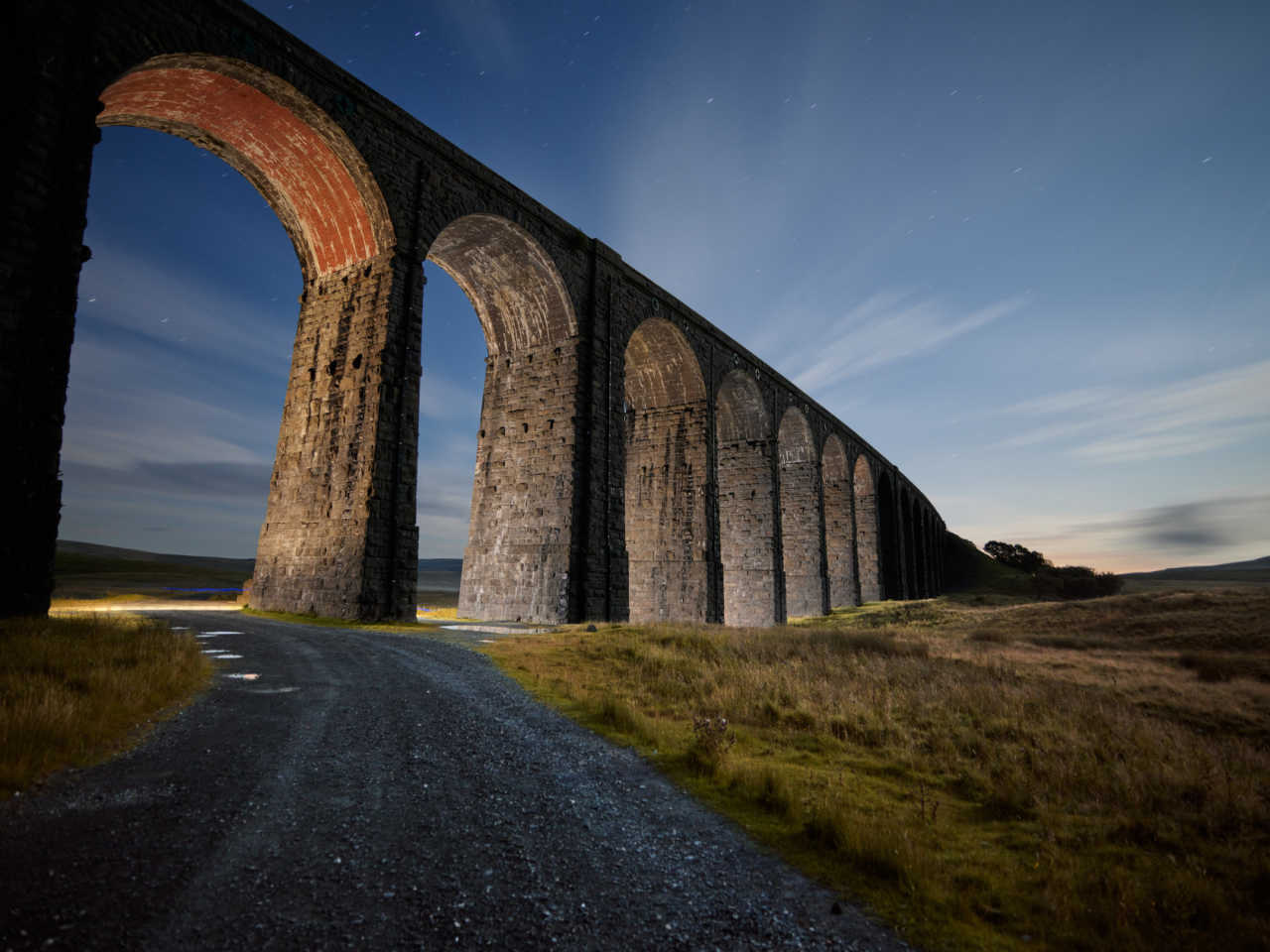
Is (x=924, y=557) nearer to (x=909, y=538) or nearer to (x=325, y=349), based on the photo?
(x=909, y=538)

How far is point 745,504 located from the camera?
27203 mm

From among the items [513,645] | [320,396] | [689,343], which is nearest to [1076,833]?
[513,645]

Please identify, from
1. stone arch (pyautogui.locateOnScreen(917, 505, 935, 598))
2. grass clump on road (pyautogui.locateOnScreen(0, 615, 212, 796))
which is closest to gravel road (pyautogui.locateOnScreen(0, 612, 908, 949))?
grass clump on road (pyautogui.locateOnScreen(0, 615, 212, 796))

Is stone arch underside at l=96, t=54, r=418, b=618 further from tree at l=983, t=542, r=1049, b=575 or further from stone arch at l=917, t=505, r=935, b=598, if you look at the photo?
tree at l=983, t=542, r=1049, b=575

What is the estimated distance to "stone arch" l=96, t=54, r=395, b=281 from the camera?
11422mm

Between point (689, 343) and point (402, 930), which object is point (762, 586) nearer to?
point (689, 343)

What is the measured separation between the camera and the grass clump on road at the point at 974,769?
3018 millimetres

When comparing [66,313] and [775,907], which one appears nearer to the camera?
[775,907]

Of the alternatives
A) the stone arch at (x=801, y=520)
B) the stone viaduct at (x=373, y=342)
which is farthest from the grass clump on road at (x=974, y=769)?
the stone arch at (x=801, y=520)

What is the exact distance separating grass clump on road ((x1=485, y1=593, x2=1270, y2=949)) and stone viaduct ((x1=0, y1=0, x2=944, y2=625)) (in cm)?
542

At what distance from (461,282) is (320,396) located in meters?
6.18

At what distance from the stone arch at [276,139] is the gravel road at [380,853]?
11.8 metres

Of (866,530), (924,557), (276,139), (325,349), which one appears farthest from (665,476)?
(924,557)

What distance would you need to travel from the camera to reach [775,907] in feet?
9.23
